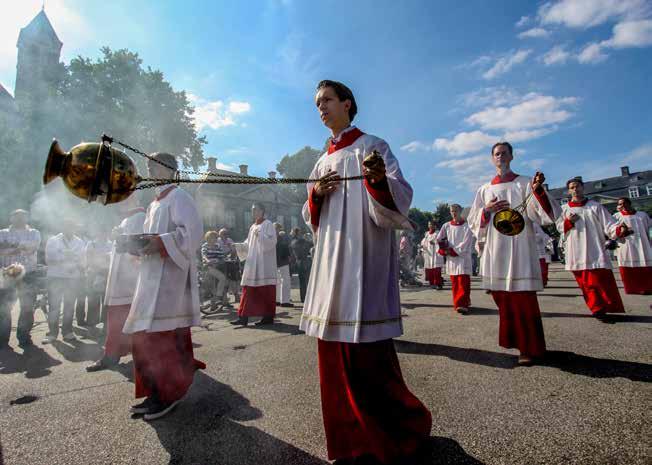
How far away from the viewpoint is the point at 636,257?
24.8 ft

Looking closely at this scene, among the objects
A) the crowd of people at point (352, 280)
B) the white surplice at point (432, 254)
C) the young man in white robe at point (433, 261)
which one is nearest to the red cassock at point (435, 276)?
the young man in white robe at point (433, 261)

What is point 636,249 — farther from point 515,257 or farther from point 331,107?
point 331,107

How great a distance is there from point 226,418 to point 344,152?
7.10ft

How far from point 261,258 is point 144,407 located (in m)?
4.25

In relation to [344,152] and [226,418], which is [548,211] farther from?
[226,418]

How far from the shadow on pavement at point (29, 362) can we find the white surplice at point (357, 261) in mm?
4204

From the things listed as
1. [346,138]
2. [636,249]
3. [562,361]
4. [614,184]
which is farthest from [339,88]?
[614,184]

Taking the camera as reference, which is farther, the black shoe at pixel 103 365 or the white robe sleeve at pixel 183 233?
the black shoe at pixel 103 365

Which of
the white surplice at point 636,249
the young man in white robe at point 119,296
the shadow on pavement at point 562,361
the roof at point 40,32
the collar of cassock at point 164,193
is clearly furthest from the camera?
the roof at point 40,32

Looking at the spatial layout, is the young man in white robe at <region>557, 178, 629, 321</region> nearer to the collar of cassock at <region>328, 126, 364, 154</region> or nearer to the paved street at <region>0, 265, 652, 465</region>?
the paved street at <region>0, 265, 652, 465</region>

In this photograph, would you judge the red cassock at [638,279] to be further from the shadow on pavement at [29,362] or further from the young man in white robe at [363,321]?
the shadow on pavement at [29,362]

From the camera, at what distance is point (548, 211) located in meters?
3.60

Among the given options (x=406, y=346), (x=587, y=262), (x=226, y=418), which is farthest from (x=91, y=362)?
(x=587, y=262)

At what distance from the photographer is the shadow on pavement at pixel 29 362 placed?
433 cm
